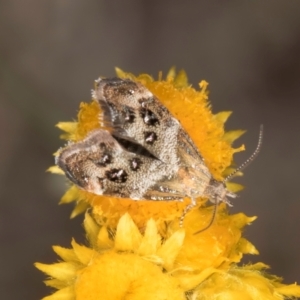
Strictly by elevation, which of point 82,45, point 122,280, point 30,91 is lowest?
point 122,280

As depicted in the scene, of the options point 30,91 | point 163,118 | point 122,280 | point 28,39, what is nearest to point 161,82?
point 163,118

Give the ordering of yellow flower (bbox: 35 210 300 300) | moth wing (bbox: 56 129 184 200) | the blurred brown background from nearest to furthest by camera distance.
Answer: yellow flower (bbox: 35 210 300 300) → moth wing (bbox: 56 129 184 200) → the blurred brown background

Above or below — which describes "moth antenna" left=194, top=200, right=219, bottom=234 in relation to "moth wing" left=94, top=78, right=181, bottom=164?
below

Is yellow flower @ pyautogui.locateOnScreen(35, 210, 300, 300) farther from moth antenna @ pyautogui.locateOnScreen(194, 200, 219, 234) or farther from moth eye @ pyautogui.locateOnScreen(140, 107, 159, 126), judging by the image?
moth eye @ pyautogui.locateOnScreen(140, 107, 159, 126)

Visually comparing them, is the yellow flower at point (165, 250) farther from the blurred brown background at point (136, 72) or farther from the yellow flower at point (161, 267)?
the blurred brown background at point (136, 72)

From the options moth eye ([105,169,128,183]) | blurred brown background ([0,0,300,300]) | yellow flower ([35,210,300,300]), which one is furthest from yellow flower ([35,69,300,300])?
blurred brown background ([0,0,300,300])

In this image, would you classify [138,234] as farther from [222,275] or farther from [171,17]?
[171,17]
